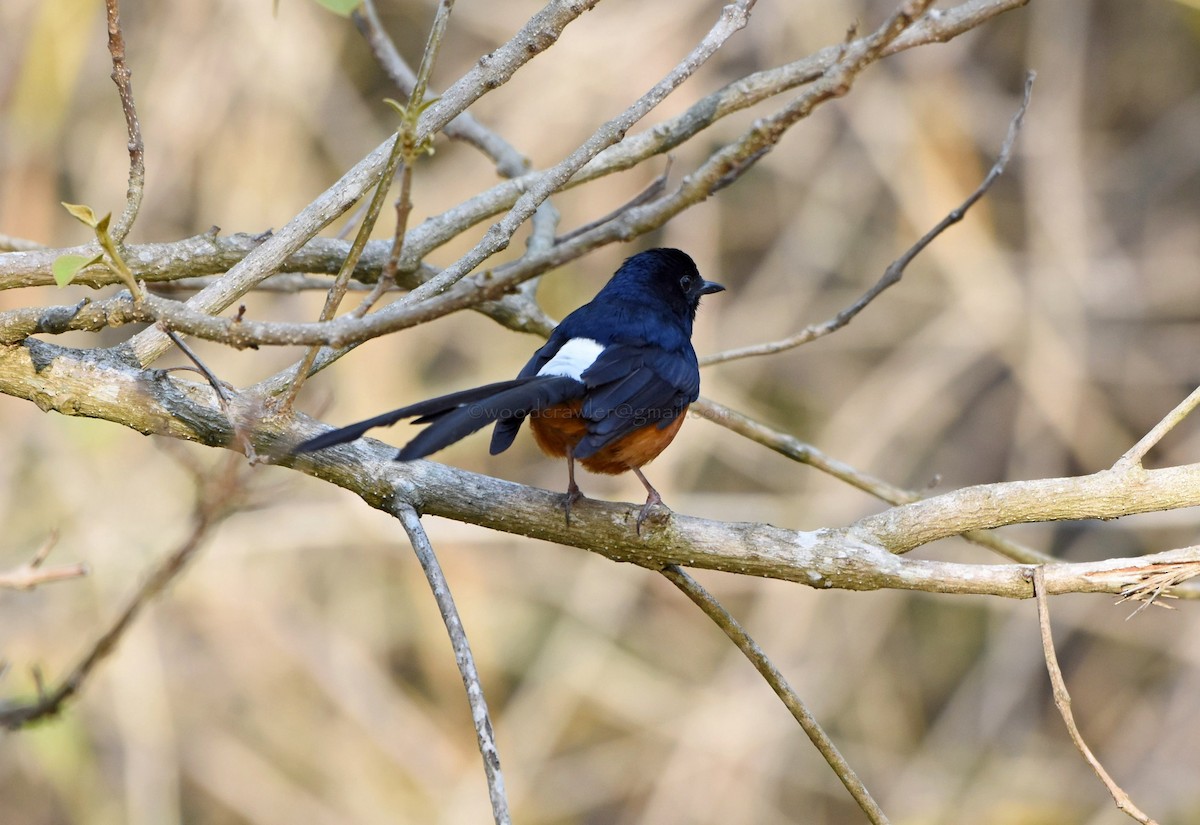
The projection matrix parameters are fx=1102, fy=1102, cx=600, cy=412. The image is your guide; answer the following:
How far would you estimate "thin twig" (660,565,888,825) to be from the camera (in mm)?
2283

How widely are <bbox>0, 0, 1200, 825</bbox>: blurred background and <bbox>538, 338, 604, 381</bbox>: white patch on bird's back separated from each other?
302 cm

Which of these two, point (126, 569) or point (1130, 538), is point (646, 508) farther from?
point (1130, 538)

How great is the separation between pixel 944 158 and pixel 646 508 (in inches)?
197

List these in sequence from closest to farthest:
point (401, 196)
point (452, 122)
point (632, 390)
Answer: point (401, 196)
point (632, 390)
point (452, 122)

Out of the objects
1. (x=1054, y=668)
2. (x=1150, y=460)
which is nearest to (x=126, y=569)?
(x=1054, y=668)

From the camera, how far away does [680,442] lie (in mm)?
6398

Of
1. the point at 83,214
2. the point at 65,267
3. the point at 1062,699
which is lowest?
the point at 65,267

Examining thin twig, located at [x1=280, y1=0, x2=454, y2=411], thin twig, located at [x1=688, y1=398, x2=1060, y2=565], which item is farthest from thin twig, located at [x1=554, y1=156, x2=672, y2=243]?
thin twig, located at [x1=280, y1=0, x2=454, y2=411]

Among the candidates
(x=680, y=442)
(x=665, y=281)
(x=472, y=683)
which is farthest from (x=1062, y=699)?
(x=680, y=442)

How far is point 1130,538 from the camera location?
22.2 feet

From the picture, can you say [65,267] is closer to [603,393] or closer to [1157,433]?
[603,393]

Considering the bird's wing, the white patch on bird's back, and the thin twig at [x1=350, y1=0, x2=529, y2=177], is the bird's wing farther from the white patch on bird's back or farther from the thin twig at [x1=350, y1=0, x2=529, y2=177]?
the thin twig at [x1=350, y1=0, x2=529, y2=177]

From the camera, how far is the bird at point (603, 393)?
2332mm

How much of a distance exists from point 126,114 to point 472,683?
1.21m
